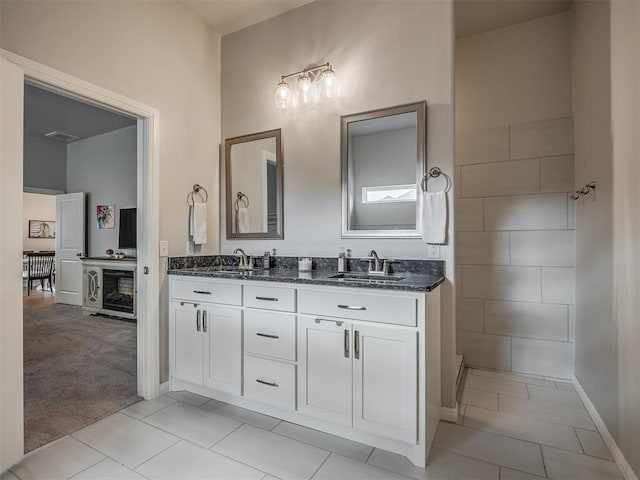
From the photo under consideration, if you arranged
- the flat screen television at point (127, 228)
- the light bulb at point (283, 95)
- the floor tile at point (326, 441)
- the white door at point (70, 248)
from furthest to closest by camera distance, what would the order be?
1. the white door at point (70, 248)
2. the flat screen television at point (127, 228)
3. the light bulb at point (283, 95)
4. the floor tile at point (326, 441)

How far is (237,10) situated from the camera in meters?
2.81

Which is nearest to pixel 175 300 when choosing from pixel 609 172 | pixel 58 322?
pixel 609 172

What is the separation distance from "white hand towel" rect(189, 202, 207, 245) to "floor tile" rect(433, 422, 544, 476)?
2281 millimetres

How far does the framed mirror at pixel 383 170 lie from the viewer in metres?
2.31

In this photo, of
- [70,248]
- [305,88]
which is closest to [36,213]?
[70,248]

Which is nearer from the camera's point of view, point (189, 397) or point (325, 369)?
point (325, 369)

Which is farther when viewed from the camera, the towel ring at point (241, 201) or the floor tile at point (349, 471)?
the towel ring at point (241, 201)

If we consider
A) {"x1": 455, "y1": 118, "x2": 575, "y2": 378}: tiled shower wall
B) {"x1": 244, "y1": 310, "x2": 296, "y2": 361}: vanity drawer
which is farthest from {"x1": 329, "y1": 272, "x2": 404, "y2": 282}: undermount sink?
{"x1": 455, "y1": 118, "x2": 575, "y2": 378}: tiled shower wall

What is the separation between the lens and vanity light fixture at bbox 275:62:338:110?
8.36 feet

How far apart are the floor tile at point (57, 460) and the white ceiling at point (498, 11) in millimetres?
4000

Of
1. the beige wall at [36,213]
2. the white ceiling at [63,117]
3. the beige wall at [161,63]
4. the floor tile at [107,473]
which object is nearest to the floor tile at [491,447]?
the floor tile at [107,473]

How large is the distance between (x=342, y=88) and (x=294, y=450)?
250 centimetres

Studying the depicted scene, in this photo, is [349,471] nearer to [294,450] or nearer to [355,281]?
[294,450]

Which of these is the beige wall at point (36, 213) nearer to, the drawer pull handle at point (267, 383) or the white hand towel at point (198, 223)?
the white hand towel at point (198, 223)
